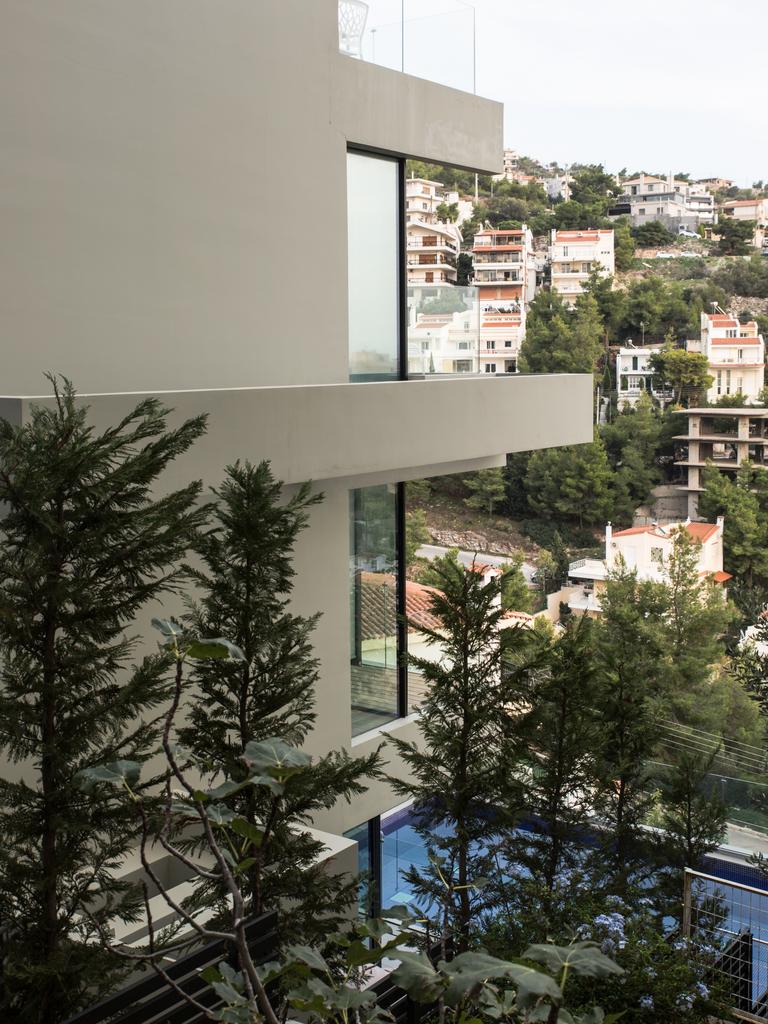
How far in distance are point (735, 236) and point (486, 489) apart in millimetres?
22089

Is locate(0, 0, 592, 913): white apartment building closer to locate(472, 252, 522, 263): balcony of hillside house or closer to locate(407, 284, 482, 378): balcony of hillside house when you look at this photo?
locate(407, 284, 482, 378): balcony of hillside house

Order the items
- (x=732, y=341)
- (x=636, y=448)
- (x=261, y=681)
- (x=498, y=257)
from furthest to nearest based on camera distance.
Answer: (x=498, y=257)
(x=732, y=341)
(x=636, y=448)
(x=261, y=681)

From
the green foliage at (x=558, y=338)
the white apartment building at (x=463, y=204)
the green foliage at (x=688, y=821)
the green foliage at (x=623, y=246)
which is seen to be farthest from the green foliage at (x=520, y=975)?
the green foliage at (x=623, y=246)

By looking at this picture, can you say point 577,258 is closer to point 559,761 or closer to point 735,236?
point 735,236

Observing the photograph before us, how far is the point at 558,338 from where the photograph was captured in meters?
50.5

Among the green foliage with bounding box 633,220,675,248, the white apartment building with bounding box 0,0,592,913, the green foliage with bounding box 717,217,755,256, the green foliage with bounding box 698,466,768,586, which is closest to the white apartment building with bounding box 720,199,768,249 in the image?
the green foliage with bounding box 717,217,755,256

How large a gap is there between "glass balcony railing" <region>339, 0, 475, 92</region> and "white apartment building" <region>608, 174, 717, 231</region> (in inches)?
1912

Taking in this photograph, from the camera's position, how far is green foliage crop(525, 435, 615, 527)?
148 feet

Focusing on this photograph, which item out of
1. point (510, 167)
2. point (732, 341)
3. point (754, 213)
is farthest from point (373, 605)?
point (510, 167)

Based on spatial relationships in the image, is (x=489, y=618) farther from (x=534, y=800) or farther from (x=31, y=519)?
(x=31, y=519)

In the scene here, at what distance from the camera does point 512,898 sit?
6582mm

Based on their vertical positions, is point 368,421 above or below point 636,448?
above

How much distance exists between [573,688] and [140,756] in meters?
4.01

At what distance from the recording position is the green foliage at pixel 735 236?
54688 millimetres
